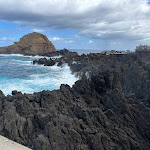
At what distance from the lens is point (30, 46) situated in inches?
3947

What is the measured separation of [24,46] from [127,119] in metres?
101

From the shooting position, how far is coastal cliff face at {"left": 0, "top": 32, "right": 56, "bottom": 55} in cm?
9981

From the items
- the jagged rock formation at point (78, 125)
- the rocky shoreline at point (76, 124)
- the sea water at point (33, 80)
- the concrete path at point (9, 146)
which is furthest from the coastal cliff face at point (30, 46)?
the concrete path at point (9, 146)

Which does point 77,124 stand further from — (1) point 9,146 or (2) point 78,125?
(1) point 9,146

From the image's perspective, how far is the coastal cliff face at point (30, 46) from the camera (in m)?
99.8

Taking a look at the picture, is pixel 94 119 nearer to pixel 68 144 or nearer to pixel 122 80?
pixel 68 144

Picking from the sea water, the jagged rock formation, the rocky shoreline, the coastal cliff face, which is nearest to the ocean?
the sea water

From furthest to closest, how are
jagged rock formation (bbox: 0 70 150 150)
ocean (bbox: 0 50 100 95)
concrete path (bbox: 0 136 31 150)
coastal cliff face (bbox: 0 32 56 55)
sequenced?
coastal cliff face (bbox: 0 32 56 55)
ocean (bbox: 0 50 100 95)
jagged rock formation (bbox: 0 70 150 150)
concrete path (bbox: 0 136 31 150)

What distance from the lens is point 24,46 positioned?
102125 mm

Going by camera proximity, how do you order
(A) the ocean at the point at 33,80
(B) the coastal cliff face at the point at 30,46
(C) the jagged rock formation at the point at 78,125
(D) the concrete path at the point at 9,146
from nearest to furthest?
(D) the concrete path at the point at 9,146 → (C) the jagged rock formation at the point at 78,125 → (A) the ocean at the point at 33,80 → (B) the coastal cliff face at the point at 30,46

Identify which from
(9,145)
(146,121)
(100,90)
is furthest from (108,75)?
(9,145)

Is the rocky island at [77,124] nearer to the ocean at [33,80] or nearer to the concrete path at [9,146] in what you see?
the concrete path at [9,146]

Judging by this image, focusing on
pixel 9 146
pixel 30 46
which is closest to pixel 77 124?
pixel 9 146

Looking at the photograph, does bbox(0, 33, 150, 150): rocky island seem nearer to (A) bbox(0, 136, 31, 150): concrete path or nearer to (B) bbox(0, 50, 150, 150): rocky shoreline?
(B) bbox(0, 50, 150, 150): rocky shoreline
